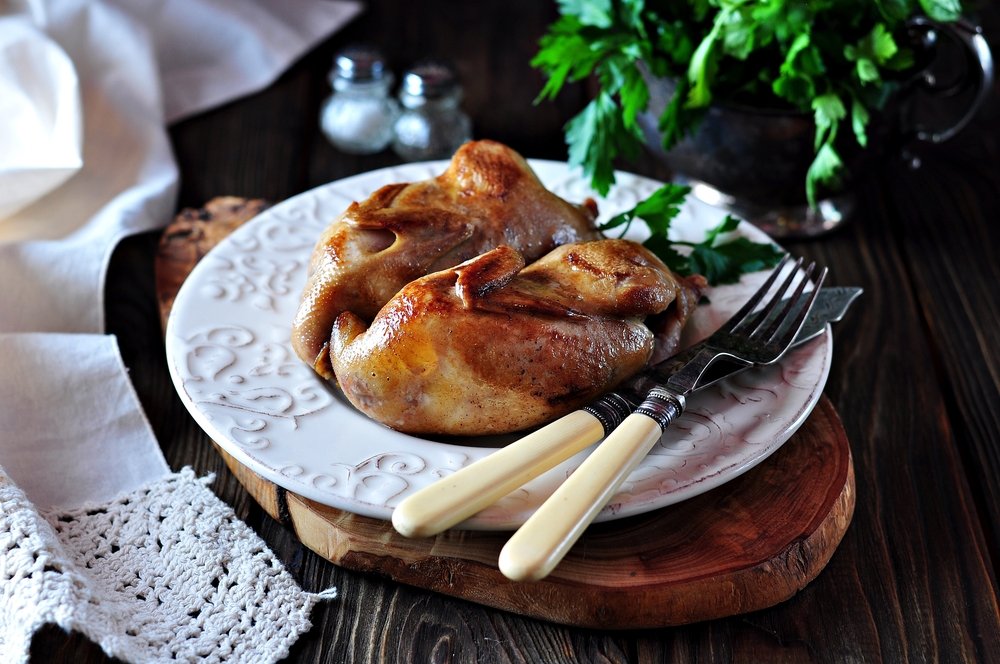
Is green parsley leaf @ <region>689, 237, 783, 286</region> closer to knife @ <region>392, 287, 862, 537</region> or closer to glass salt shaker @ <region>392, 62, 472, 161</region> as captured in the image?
knife @ <region>392, 287, 862, 537</region>

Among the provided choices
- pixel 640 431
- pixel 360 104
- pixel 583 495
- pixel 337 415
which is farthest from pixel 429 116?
pixel 583 495

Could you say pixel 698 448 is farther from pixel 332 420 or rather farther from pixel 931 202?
pixel 931 202

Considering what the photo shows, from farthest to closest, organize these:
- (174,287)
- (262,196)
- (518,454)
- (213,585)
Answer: (262,196), (174,287), (213,585), (518,454)

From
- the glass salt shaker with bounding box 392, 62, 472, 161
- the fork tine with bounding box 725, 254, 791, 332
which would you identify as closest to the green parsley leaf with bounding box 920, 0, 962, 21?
the fork tine with bounding box 725, 254, 791, 332

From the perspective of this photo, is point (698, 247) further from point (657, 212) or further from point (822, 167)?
point (822, 167)

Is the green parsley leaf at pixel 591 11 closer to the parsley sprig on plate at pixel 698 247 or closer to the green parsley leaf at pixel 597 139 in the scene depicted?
the green parsley leaf at pixel 597 139

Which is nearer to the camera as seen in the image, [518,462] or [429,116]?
[518,462]

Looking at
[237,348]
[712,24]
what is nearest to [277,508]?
[237,348]
